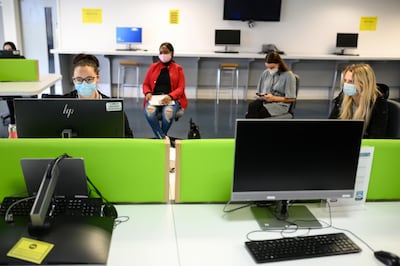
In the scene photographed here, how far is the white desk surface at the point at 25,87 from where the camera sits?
356 centimetres

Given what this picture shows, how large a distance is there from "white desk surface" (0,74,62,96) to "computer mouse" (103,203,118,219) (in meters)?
2.40

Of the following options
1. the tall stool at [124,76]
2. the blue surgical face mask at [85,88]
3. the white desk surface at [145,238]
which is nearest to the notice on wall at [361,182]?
the white desk surface at [145,238]

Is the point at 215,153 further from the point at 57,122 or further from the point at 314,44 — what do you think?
the point at 314,44

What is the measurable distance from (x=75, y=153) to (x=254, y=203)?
0.82 meters

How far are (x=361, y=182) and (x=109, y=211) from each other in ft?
3.69

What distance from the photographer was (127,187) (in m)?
1.71

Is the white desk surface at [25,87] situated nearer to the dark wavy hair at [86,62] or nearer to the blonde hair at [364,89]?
the dark wavy hair at [86,62]

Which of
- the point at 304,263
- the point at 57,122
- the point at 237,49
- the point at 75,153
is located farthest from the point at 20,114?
the point at 237,49

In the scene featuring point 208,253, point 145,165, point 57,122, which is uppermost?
point 57,122

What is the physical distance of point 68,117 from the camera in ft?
5.75

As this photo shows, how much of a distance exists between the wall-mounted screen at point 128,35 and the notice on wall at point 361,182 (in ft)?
20.0

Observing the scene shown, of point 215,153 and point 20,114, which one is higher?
point 20,114

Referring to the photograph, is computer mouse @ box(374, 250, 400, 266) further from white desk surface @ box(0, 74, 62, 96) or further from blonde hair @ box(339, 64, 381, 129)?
white desk surface @ box(0, 74, 62, 96)

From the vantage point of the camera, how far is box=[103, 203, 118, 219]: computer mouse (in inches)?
62.0
